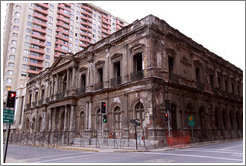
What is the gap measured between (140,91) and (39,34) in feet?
136

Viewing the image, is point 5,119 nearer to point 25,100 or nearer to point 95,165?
point 95,165

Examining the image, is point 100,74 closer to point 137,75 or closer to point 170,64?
point 137,75

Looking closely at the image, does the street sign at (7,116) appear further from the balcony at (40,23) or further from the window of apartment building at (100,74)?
the balcony at (40,23)

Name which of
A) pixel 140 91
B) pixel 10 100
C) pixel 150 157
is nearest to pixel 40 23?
pixel 140 91

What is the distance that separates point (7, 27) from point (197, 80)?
4664 centimetres

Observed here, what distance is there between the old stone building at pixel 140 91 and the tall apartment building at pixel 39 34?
65.0 ft

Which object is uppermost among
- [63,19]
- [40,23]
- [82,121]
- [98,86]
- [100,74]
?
[63,19]

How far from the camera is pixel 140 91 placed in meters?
18.1

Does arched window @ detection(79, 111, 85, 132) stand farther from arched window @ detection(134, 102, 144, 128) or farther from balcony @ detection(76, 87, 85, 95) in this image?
arched window @ detection(134, 102, 144, 128)

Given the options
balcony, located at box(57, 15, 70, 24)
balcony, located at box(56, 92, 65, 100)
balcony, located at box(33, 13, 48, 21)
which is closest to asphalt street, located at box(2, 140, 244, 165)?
balcony, located at box(56, 92, 65, 100)

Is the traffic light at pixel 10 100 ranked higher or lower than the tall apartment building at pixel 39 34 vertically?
lower

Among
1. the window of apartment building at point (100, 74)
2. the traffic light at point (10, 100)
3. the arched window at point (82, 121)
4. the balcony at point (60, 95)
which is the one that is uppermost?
the window of apartment building at point (100, 74)

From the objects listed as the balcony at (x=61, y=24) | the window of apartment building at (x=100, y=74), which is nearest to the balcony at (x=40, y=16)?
the balcony at (x=61, y=24)

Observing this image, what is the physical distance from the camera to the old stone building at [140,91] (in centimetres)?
1805
